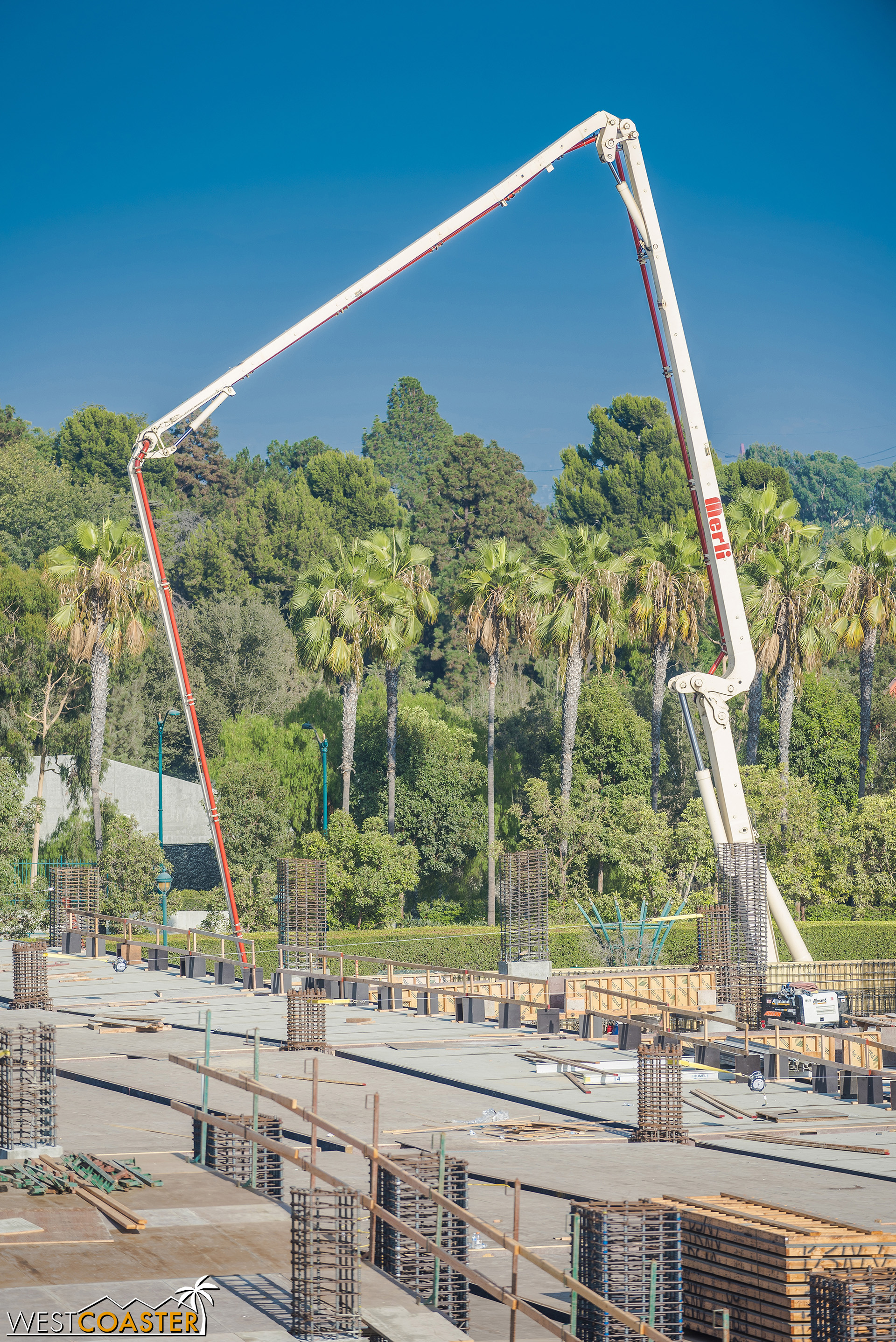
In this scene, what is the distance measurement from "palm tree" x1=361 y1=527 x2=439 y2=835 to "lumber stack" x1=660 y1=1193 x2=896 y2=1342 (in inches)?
1638

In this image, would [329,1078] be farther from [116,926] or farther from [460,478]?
[460,478]

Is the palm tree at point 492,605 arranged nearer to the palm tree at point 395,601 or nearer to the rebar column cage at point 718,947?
the palm tree at point 395,601

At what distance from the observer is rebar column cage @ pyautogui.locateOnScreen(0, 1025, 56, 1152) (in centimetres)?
2097

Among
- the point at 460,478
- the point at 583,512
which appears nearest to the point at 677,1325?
the point at 460,478

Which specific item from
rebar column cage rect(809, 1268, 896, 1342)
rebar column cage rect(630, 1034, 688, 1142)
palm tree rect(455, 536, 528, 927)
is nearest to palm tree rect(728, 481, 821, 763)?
palm tree rect(455, 536, 528, 927)

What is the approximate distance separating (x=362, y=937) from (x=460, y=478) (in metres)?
64.9

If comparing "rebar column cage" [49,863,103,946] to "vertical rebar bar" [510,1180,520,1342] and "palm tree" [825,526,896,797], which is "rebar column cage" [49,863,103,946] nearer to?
"palm tree" [825,526,896,797]

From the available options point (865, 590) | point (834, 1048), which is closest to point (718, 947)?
point (834, 1048)

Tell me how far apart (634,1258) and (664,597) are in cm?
4368

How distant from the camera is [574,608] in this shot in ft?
189

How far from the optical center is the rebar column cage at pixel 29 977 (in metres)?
35.4

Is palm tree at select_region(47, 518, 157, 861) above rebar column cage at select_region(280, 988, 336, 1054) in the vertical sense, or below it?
above

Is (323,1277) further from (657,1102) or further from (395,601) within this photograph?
(395,601)

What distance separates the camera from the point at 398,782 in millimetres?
64250
